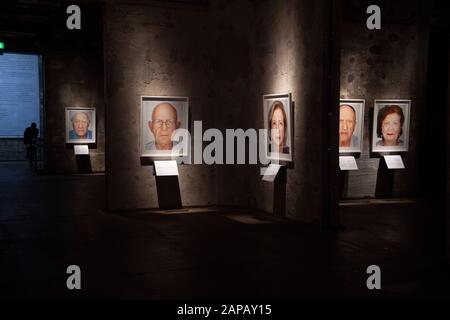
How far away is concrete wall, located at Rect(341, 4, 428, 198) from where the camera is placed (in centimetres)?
1422

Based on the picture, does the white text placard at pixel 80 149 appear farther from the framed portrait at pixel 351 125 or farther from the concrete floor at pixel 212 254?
the framed portrait at pixel 351 125

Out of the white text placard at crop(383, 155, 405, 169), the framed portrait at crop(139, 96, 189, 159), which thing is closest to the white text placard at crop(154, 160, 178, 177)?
the framed portrait at crop(139, 96, 189, 159)

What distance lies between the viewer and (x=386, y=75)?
1456cm

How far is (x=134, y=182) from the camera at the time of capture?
12227mm

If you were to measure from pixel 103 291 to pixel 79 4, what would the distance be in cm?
789

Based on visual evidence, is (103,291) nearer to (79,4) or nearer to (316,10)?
(316,10)

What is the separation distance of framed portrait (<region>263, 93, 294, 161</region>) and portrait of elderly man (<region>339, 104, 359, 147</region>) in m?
2.99

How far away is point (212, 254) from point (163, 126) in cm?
505

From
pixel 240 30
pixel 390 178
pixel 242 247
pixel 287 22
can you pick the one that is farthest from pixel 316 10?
pixel 390 178

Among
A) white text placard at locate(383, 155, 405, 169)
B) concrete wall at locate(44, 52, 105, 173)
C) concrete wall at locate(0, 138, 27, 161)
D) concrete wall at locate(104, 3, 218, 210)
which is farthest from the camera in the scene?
concrete wall at locate(0, 138, 27, 161)

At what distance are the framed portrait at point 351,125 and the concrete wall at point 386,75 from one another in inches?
11.0

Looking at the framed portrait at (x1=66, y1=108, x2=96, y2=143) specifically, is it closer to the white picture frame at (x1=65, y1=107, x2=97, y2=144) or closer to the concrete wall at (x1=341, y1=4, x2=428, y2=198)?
the white picture frame at (x1=65, y1=107, x2=97, y2=144)

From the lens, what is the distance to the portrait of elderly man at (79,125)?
70.5 ft

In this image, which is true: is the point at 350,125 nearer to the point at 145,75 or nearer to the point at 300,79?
the point at 300,79
